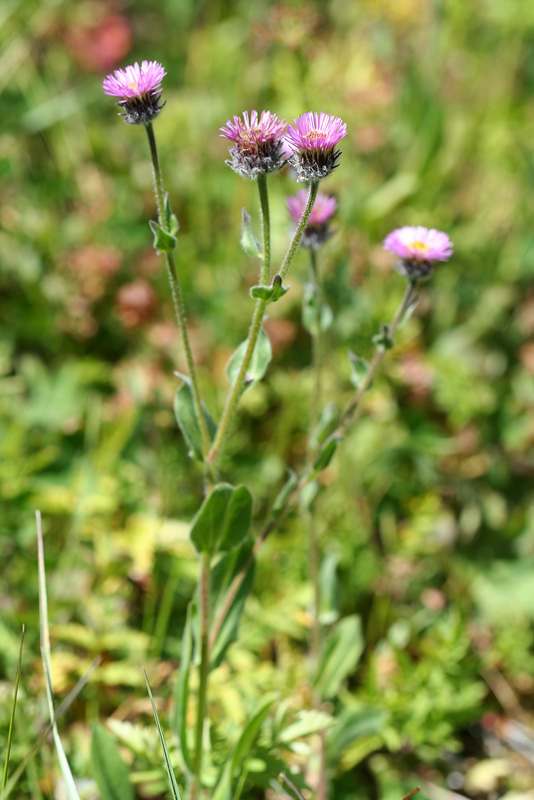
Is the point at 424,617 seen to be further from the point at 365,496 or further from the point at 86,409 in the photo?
the point at 86,409

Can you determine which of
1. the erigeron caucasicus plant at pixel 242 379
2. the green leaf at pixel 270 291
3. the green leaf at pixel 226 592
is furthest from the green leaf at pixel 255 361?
the green leaf at pixel 226 592

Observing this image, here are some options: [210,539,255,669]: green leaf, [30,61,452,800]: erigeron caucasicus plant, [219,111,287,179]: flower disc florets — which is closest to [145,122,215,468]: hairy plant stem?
[30,61,452,800]: erigeron caucasicus plant

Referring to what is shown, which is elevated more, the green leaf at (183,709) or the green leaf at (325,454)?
the green leaf at (325,454)

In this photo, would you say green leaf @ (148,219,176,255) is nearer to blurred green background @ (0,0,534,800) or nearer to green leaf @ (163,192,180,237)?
green leaf @ (163,192,180,237)

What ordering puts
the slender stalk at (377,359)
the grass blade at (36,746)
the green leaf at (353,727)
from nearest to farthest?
1. the grass blade at (36,746)
2. the slender stalk at (377,359)
3. the green leaf at (353,727)

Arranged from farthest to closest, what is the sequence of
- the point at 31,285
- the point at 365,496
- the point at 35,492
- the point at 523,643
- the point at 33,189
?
the point at 33,189, the point at 31,285, the point at 365,496, the point at 35,492, the point at 523,643

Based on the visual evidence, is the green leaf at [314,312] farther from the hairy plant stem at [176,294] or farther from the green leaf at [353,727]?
the green leaf at [353,727]

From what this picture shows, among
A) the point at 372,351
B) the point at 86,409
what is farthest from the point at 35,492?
the point at 372,351

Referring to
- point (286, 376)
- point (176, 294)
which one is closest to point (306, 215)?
point (176, 294)
